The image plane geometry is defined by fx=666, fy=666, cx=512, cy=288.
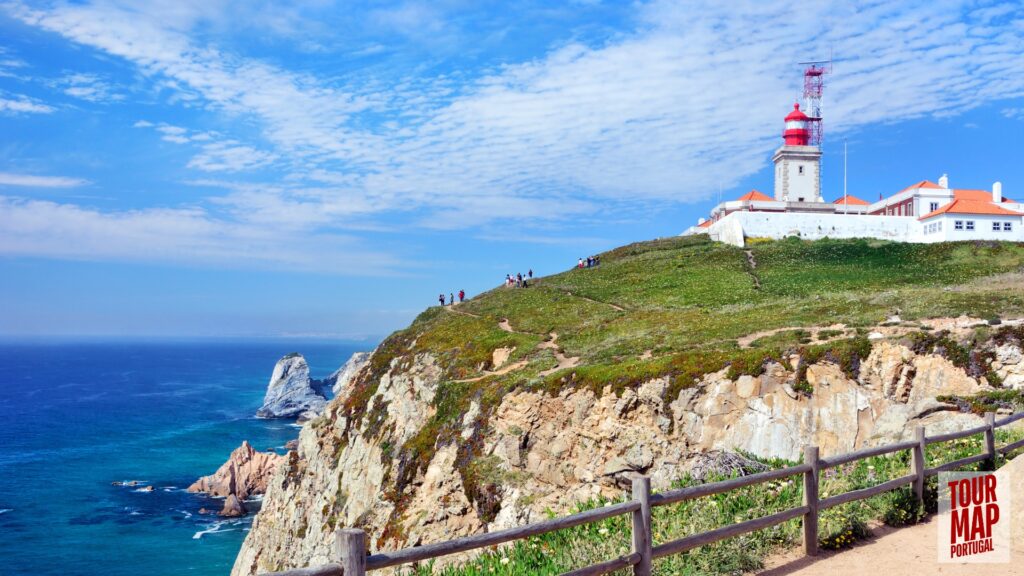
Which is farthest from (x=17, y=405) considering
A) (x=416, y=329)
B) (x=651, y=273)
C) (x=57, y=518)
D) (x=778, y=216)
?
(x=778, y=216)

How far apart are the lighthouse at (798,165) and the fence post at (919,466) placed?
7714cm

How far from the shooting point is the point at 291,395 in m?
131

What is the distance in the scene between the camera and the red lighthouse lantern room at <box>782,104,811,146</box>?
84.9 metres

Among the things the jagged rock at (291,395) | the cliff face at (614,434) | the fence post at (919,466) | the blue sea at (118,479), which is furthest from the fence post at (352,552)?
the jagged rock at (291,395)

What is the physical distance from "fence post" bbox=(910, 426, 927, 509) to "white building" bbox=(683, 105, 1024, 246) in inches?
2463

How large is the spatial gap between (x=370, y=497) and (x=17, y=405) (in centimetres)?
14968

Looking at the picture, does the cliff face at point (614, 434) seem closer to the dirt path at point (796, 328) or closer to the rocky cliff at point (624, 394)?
the rocky cliff at point (624, 394)

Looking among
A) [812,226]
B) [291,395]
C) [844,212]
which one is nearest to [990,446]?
[812,226]

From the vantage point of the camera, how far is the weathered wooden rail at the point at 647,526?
6.97m

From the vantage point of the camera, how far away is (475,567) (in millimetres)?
10680

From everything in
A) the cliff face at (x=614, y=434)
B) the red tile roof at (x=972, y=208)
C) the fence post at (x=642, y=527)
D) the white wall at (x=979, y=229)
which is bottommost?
the cliff face at (x=614, y=434)

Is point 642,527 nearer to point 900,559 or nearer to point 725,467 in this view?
point 900,559

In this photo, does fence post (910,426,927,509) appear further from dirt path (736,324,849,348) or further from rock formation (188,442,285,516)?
rock formation (188,442,285,516)

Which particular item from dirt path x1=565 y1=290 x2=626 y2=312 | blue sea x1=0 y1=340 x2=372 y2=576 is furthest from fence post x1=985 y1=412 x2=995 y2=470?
blue sea x1=0 y1=340 x2=372 y2=576
